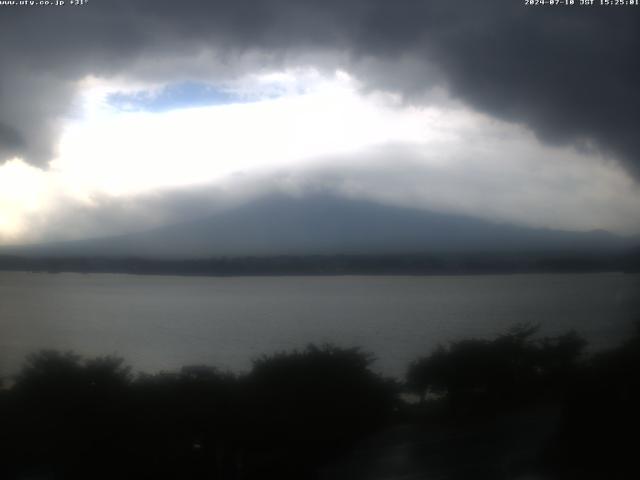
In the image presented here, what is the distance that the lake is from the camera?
9.16ft

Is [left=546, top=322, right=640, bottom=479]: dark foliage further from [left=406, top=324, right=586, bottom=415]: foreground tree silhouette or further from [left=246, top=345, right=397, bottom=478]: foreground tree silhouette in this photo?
[left=246, top=345, right=397, bottom=478]: foreground tree silhouette

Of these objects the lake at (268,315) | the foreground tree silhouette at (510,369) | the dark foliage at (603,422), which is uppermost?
the lake at (268,315)

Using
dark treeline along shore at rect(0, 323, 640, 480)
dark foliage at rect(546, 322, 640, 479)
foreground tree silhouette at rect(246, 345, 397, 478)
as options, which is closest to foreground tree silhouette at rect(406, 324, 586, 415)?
dark treeline along shore at rect(0, 323, 640, 480)

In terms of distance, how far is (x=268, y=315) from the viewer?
2836 millimetres

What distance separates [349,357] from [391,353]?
21cm

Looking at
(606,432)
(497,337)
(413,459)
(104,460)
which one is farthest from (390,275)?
(104,460)

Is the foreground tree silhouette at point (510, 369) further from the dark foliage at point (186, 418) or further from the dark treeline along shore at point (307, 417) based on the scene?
the dark foliage at point (186, 418)

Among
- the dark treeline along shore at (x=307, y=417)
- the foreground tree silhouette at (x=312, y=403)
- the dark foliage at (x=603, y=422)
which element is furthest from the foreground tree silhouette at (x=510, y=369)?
the foreground tree silhouette at (x=312, y=403)

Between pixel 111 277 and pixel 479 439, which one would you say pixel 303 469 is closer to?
pixel 479 439

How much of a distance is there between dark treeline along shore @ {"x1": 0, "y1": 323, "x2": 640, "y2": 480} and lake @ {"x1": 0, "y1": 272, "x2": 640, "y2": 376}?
0.07 m

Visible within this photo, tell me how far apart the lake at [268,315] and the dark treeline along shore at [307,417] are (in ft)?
0.24

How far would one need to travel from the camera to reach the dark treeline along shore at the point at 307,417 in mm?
2719

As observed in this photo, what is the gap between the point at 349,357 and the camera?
280 cm

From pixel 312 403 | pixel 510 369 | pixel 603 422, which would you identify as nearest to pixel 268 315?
pixel 312 403
